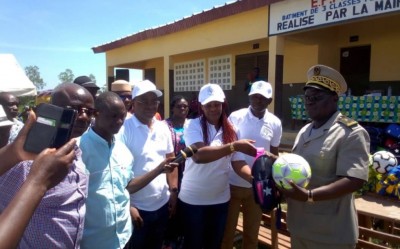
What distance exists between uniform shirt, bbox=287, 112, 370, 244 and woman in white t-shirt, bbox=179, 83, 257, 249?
2.29ft

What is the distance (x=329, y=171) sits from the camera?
Answer: 6.76 feet

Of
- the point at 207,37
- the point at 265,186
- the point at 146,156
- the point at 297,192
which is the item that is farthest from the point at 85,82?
the point at 207,37

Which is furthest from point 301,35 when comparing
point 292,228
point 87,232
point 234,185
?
point 87,232

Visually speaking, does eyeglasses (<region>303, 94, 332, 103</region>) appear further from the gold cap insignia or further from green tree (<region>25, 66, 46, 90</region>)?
green tree (<region>25, 66, 46, 90</region>)

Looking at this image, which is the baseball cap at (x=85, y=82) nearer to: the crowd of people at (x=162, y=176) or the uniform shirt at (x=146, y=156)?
the crowd of people at (x=162, y=176)

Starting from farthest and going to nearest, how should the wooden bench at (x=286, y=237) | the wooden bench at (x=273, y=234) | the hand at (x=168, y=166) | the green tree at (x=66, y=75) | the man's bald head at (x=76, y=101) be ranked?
the green tree at (x=66, y=75)
the wooden bench at (x=273, y=234)
the wooden bench at (x=286, y=237)
the hand at (x=168, y=166)
the man's bald head at (x=76, y=101)

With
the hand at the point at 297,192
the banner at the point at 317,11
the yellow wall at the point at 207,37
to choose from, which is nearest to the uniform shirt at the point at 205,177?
the hand at the point at 297,192

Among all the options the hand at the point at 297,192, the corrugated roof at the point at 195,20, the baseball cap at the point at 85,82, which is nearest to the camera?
the hand at the point at 297,192

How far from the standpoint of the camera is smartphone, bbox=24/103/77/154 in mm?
1116

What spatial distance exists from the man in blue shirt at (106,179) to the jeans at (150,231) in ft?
1.80

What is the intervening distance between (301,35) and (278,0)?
3.89 feet

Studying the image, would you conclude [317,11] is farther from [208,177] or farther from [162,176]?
[162,176]

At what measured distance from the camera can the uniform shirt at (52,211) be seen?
130 cm

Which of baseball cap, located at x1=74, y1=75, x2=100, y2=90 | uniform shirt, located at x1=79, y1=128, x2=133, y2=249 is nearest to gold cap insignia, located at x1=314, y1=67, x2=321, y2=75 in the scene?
uniform shirt, located at x1=79, y1=128, x2=133, y2=249
